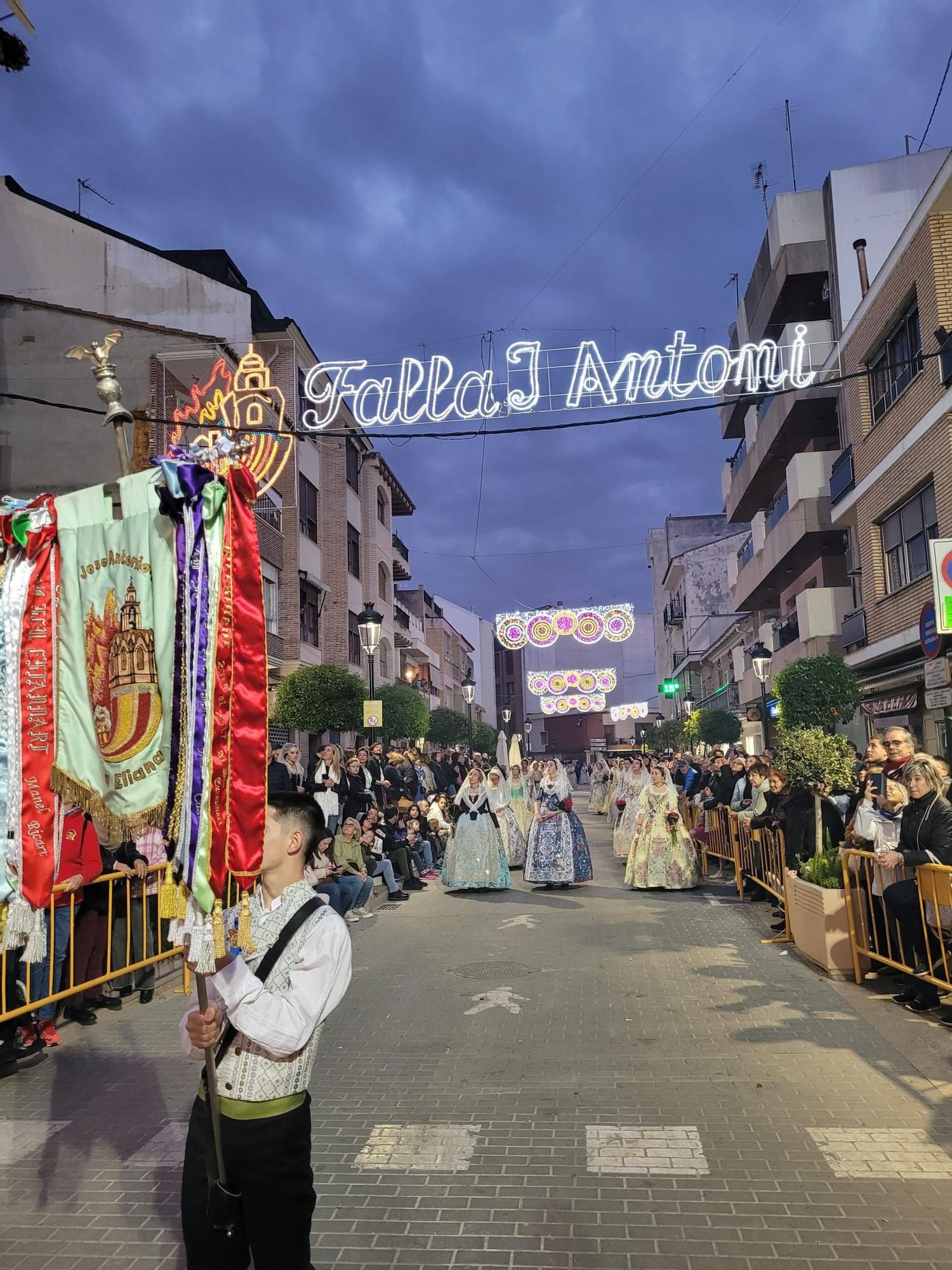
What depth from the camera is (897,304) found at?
19.1 metres

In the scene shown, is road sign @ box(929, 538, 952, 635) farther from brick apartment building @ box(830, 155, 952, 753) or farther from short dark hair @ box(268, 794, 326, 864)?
short dark hair @ box(268, 794, 326, 864)

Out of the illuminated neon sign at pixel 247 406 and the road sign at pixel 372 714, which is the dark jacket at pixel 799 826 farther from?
the illuminated neon sign at pixel 247 406

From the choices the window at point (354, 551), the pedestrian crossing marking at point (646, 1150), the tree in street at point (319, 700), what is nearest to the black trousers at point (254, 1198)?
the pedestrian crossing marking at point (646, 1150)

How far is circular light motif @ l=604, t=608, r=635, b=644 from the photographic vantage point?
107 ft

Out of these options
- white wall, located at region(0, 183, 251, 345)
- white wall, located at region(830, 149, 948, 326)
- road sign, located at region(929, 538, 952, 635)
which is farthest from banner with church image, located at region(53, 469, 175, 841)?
white wall, located at region(830, 149, 948, 326)

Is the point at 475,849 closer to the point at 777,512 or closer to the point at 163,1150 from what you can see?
the point at 163,1150

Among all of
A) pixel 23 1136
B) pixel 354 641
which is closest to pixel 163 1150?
pixel 23 1136

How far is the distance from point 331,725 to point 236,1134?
56.7 feet

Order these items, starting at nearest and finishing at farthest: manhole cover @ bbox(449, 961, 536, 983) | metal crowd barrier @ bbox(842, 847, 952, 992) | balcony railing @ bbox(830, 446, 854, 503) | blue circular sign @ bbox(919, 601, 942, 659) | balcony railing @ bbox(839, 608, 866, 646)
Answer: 1. metal crowd barrier @ bbox(842, 847, 952, 992)
2. manhole cover @ bbox(449, 961, 536, 983)
3. blue circular sign @ bbox(919, 601, 942, 659)
4. balcony railing @ bbox(839, 608, 866, 646)
5. balcony railing @ bbox(830, 446, 854, 503)

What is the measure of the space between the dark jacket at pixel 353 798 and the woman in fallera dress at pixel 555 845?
2.90 meters

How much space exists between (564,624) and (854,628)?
12381 millimetres

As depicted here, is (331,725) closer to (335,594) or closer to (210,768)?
(335,594)

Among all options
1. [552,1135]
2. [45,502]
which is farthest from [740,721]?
[45,502]

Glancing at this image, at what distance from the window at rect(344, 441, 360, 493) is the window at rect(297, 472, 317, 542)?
2508mm
